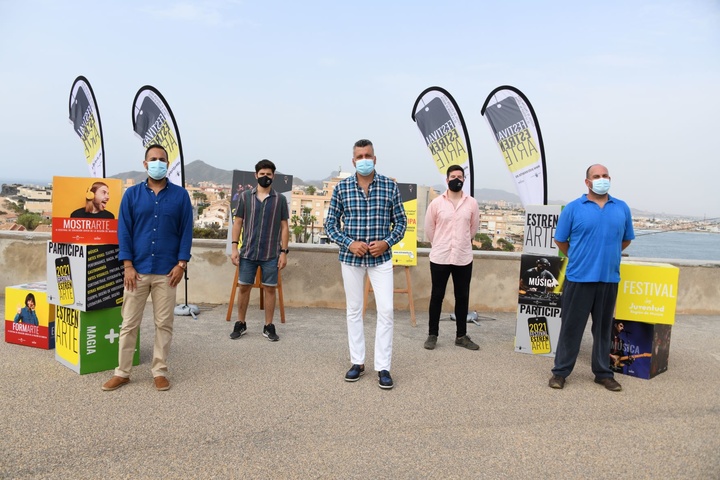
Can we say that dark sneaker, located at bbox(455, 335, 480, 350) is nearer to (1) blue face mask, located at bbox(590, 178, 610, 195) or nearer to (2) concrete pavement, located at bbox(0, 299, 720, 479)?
(2) concrete pavement, located at bbox(0, 299, 720, 479)

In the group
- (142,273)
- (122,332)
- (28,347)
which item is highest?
(142,273)

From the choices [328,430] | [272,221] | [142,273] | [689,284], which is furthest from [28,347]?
[689,284]

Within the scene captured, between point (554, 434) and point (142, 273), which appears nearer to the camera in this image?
point (554, 434)

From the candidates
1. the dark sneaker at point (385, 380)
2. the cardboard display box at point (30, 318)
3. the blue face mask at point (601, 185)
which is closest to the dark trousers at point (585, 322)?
the blue face mask at point (601, 185)

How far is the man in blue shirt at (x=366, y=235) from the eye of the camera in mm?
4078

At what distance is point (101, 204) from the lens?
4320 mm

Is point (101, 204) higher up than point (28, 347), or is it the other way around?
point (101, 204)

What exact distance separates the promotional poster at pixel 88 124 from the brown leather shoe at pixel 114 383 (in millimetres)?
4867

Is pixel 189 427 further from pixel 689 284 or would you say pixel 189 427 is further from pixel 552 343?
pixel 689 284

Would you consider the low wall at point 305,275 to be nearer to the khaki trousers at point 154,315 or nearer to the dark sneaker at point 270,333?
the dark sneaker at point 270,333

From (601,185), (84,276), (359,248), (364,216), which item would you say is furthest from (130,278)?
(601,185)

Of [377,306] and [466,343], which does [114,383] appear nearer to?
[377,306]

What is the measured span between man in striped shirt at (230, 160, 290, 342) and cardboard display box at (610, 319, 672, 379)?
338 cm

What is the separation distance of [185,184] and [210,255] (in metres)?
1.08
